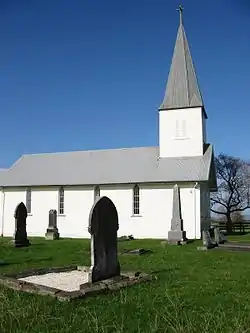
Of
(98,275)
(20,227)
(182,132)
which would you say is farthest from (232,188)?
(98,275)

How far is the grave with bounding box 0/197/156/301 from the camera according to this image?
9.34 m

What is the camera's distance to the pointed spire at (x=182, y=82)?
3341cm

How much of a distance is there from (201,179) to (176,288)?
68.3 ft

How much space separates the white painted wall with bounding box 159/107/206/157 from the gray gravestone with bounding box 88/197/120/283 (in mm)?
22525

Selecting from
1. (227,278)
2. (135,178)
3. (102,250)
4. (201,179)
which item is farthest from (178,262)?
(135,178)

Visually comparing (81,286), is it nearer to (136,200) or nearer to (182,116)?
(136,200)

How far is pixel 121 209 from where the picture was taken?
32.3 meters

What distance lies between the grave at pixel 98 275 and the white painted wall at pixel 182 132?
22.4 metres

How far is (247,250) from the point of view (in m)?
18.8

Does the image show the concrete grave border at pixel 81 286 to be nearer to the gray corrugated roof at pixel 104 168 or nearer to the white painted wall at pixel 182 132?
the gray corrugated roof at pixel 104 168

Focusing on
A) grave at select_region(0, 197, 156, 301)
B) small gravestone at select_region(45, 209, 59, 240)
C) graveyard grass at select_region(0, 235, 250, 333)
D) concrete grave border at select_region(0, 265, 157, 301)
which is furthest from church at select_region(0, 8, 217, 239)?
concrete grave border at select_region(0, 265, 157, 301)

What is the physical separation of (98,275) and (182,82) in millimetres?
26874

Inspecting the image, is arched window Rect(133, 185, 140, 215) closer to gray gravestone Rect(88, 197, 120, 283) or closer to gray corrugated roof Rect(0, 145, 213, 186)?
gray corrugated roof Rect(0, 145, 213, 186)

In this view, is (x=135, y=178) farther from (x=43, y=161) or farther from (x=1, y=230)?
(x=1, y=230)
